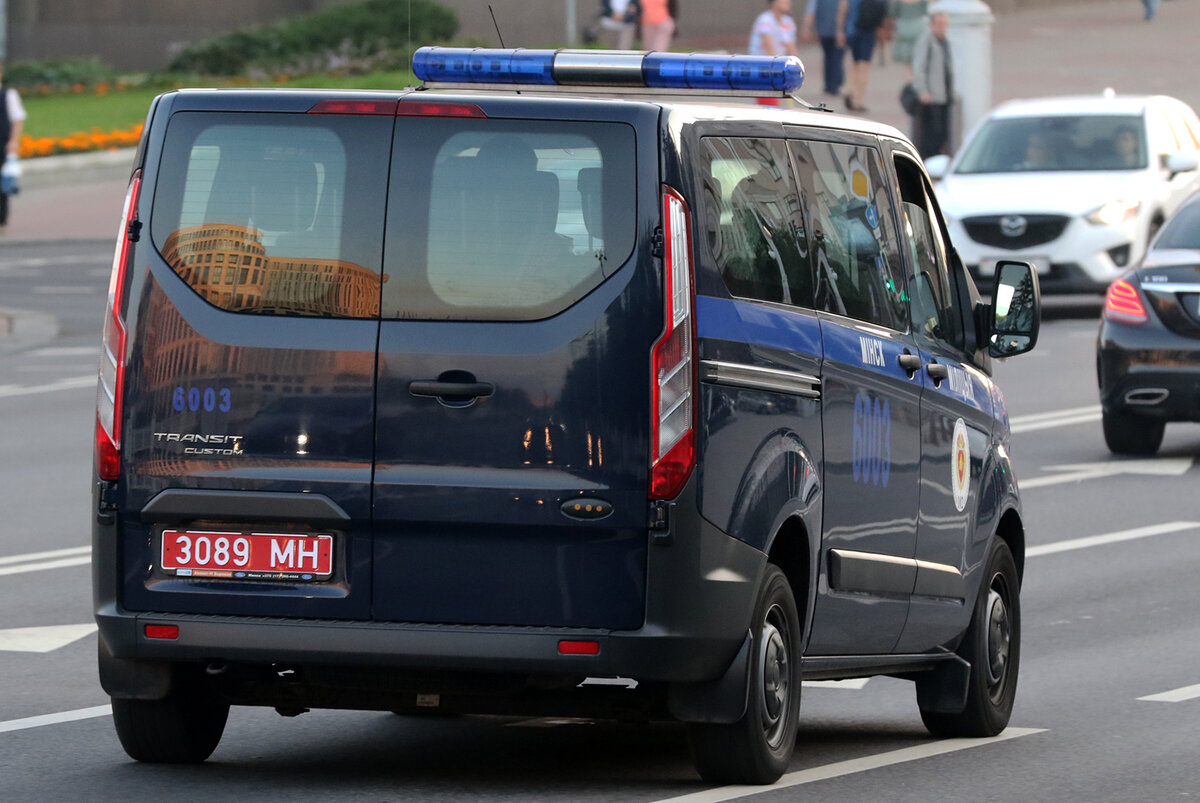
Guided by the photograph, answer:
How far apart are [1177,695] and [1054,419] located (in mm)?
8882

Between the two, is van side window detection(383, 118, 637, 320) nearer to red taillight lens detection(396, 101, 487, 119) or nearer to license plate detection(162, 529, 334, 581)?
red taillight lens detection(396, 101, 487, 119)

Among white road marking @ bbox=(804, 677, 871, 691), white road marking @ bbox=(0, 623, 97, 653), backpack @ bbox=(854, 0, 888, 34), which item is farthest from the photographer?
backpack @ bbox=(854, 0, 888, 34)

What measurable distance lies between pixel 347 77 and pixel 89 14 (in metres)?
11.2

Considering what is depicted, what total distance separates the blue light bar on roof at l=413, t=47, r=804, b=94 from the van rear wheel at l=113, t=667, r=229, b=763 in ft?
6.32

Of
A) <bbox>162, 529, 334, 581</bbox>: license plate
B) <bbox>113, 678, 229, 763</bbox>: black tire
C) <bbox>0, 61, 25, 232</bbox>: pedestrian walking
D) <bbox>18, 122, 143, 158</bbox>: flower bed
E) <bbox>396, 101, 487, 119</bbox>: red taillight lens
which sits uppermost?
<bbox>396, 101, 487, 119</bbox>: red taillight lens

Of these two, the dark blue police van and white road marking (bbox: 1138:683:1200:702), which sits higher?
the dark blue police van

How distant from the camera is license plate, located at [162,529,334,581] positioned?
256 inches

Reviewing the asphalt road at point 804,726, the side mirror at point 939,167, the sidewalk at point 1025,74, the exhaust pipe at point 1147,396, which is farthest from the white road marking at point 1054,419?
the sidewalk at point 1025,74

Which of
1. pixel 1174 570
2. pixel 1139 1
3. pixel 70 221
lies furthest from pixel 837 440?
pixel 1139 1

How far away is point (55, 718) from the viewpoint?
8.09 meters

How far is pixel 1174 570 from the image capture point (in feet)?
39.8

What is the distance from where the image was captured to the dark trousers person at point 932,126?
30641 mm

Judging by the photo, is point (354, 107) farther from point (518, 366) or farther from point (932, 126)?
point (932, 126)

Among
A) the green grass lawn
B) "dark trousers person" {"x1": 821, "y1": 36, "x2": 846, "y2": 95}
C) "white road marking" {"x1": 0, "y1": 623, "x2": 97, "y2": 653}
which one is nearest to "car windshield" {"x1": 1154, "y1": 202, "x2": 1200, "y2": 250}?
"white road marking" {"x1": 0, "y1": 623, "x2": 97, "y2": 653}
